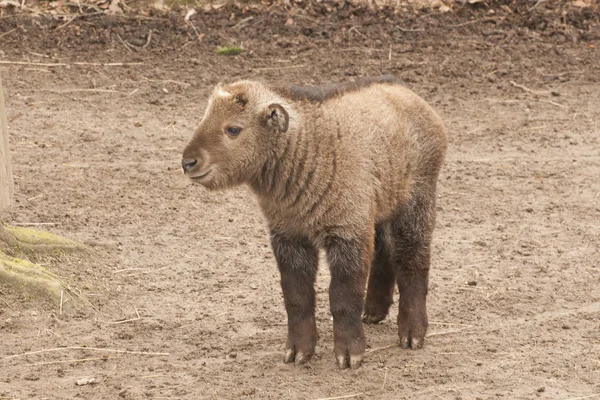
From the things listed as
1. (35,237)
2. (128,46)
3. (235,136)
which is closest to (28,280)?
(35,237)

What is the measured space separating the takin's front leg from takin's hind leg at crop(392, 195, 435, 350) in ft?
2.11

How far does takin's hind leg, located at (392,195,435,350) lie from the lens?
6.61 metres

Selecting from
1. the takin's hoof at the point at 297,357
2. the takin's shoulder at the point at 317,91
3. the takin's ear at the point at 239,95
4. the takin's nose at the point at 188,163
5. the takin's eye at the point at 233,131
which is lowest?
the takin's hoof at the point at 297,357

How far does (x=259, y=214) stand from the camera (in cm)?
888

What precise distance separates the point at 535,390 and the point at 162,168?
4788mm

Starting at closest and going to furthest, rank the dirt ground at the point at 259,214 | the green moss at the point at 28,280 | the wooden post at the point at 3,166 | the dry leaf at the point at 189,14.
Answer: the dirt ground at the point at 259,214, the green moss at the point at 28,280, the wooden post at the point at 3,166, the dry leaf at the point at 189,14

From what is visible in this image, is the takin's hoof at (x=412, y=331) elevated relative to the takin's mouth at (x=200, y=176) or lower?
lower

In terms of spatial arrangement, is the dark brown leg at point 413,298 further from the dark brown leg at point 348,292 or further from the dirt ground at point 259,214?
the dark brown leg at point 348,292

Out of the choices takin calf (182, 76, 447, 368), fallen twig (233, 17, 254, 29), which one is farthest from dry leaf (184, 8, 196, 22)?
takin calf (182, 76, 447, 368)

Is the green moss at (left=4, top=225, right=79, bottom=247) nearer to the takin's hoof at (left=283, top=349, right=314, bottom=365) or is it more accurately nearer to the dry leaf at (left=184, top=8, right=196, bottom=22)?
the takin's hoof at (left=283, top=349, right=314, bottom=365)

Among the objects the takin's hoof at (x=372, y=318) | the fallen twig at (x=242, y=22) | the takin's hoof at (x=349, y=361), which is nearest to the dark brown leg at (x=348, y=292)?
the takin's hoof at (x=349, y=361)

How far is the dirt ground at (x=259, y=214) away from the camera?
6.12 metres

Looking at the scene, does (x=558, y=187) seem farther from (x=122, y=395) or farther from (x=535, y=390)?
(x=122, y=395)

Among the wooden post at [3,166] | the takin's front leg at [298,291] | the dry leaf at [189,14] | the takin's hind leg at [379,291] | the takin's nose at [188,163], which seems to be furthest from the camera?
the dry leaf at [189,14]
